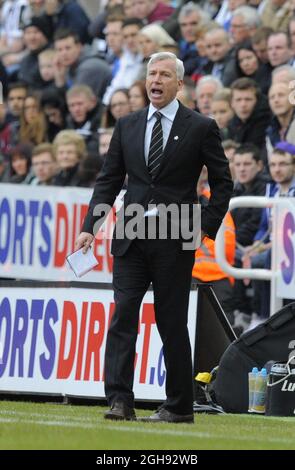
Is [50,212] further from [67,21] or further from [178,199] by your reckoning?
[67,21]

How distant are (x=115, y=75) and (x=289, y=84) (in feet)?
16.9

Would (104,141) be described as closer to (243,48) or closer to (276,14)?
(243,48)

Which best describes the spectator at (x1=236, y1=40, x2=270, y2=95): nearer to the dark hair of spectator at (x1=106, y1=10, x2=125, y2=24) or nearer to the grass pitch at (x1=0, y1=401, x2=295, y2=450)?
the dark hair of spectator at (x1=106, y1=10, x2=125, y2=24)

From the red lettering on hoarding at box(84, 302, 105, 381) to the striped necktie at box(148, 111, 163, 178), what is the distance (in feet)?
7.72

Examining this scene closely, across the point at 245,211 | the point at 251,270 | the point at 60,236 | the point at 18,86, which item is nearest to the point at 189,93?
the point at 245,211

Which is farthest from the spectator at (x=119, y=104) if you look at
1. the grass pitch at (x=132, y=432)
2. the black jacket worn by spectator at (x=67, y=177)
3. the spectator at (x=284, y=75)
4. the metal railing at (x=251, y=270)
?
the grass pitch at (x=132, y=432)

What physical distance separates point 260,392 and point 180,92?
564 cm

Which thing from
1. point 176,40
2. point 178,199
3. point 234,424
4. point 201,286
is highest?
point 176,40

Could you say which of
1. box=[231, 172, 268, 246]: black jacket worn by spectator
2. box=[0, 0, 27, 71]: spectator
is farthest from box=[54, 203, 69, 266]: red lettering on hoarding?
box=[0, 0, 27, 71]: spectator

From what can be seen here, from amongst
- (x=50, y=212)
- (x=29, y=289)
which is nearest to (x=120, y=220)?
(x=29, y=289)

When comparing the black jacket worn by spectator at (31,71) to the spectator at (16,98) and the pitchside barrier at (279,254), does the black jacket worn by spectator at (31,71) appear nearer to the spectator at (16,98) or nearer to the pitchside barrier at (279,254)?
the spectator at (16,98)

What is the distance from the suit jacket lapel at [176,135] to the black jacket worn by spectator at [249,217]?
535 centimetres

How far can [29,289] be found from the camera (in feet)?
40.0

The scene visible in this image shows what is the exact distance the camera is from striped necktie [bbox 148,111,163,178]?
9.69 meters
